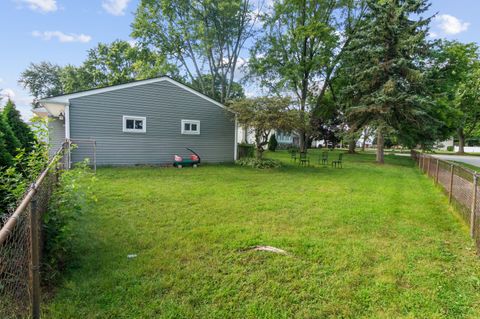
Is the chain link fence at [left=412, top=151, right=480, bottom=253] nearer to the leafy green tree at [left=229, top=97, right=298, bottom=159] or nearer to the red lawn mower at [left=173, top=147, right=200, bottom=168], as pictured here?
the leafy green tree at [left=229, top=97, right=298, bottom=159]

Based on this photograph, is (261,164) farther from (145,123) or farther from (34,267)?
(34,267)

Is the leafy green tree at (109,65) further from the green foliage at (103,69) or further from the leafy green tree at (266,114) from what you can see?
the leafy green tree at (266,114)

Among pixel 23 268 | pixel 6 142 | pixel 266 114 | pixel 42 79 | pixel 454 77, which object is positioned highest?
pixel 42 79

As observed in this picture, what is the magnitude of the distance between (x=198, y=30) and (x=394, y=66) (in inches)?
588

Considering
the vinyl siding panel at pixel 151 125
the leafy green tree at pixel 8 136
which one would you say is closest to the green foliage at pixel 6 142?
the leafy green tree at pixel 8 136

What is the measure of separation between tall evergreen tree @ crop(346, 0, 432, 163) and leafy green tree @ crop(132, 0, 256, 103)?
9966mm

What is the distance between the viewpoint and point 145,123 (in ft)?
39.6

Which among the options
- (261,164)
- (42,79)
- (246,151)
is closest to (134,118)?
(261,164)

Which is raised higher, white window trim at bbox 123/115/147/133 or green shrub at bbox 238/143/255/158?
white window trim at bbox 123/115/147/133

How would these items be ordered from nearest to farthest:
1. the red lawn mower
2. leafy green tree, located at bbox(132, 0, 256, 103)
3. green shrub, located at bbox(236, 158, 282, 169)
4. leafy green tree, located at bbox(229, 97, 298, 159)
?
leafy green tree, located at bbox(229, 97, 298, 159)
the red lawn mower
green shrub, located at bbox(236, 158, 282, 169)
leafy green tree, located at bbox(132, 0, 256, 103)

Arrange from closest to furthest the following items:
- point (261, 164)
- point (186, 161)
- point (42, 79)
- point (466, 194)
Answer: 1. point (466, 194)
2. point (186, 161)
3. point (261, 164)
4. point (42, 79)

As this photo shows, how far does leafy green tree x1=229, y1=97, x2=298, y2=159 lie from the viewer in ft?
38.6

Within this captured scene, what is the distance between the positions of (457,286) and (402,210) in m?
3.31

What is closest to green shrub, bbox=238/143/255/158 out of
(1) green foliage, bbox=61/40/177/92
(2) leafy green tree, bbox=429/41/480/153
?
(2) leafy green tree, bbox=429/41/480/153
